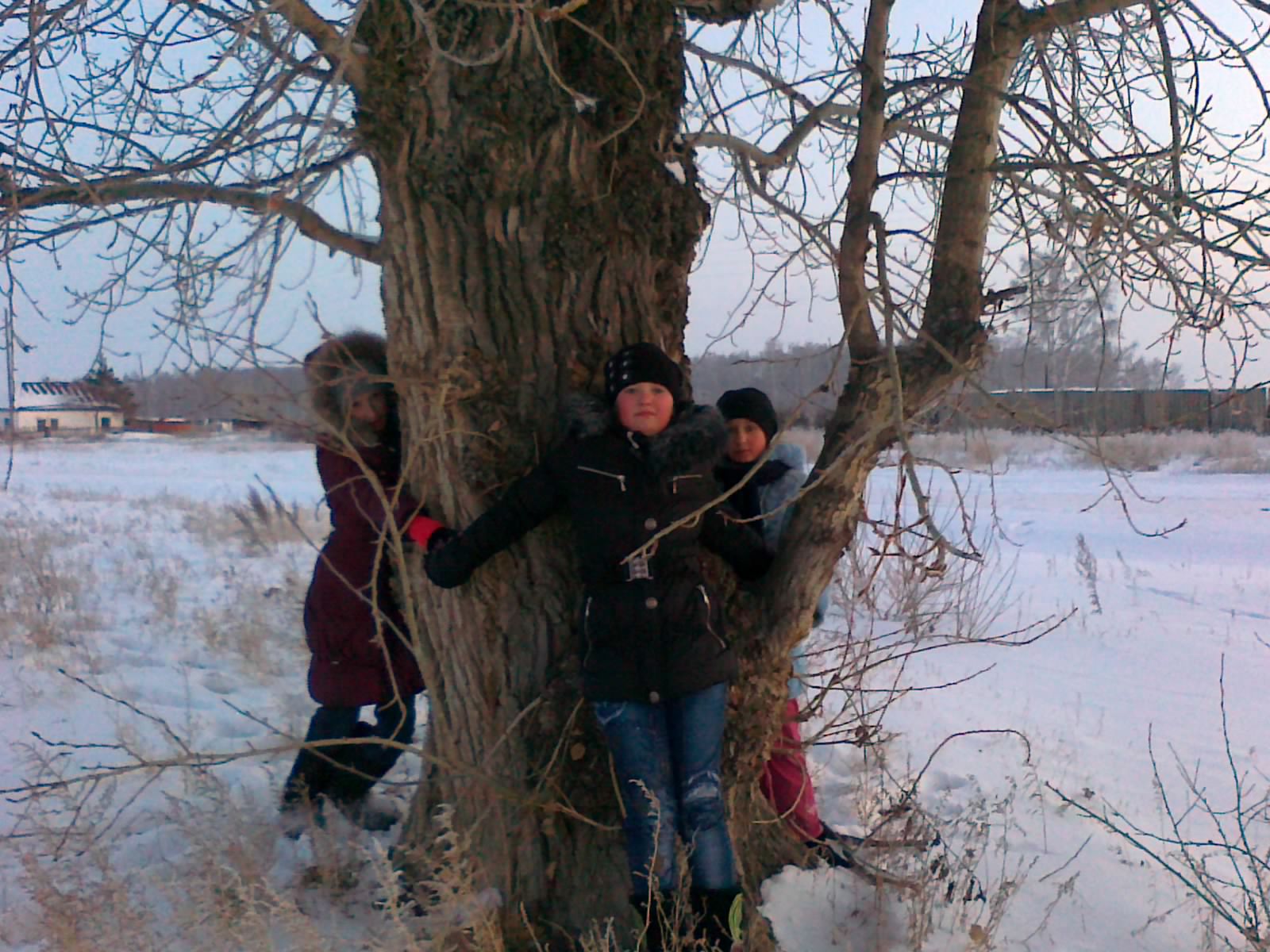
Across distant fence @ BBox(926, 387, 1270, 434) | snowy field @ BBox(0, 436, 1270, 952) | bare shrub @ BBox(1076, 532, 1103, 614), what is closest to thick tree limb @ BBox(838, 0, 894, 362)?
distant fence @ BBox(926, 387, 1270, 434)

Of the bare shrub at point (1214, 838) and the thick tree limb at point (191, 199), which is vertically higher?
the thick tree limb at point (191, 199)

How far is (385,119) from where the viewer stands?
96.7 inches

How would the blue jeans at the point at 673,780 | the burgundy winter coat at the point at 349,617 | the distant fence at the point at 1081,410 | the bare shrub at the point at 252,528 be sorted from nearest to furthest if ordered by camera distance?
1. the distant fence at the point at 1081,410
2. the blue jeans at the point at 673,780
3. the burgundy winter coat at the point at 349,617
4. the bare shrub at the point at 252,528

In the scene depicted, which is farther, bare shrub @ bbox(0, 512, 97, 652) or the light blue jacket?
bare shrub @ bbox(0, 512, 97, 652)

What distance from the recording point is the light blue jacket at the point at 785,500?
271 cm

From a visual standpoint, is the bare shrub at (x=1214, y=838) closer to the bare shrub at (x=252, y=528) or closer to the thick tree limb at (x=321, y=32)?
the thick tree limb at (x=321, y=32)

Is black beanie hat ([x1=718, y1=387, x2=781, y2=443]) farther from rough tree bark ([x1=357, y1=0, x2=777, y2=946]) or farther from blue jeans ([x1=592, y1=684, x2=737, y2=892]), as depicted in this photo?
blue jeans ([x1=592, y1=684, x2=737, y2=892])

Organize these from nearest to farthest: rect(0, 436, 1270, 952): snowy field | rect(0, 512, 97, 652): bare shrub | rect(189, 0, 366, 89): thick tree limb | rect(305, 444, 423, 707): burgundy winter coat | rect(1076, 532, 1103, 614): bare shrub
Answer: rect(189, 0, 366, 89): thick tree limb
rect(0, 436, 1270, 952): snowy field
rect(305, 444, 423, 707): burgundy winter coat
rect(0, 512, 97, 652): bare shrub
rect(1076, 532, 1103, 614): bare shrub

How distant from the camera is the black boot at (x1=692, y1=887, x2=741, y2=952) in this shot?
86.4 inches

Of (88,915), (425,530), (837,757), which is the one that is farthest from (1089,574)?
(88,915)

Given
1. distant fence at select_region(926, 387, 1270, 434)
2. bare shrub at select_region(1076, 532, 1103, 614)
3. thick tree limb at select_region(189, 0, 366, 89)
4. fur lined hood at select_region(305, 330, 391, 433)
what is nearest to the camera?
distant fence at select_region(926, 387, 1270, 434)

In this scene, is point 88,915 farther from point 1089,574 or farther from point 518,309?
point 1089,574

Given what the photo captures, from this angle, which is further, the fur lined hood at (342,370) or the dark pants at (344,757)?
the dark pants at (344,757)

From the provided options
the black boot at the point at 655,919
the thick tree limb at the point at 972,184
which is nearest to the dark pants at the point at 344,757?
the black boot at the point at 655,919
